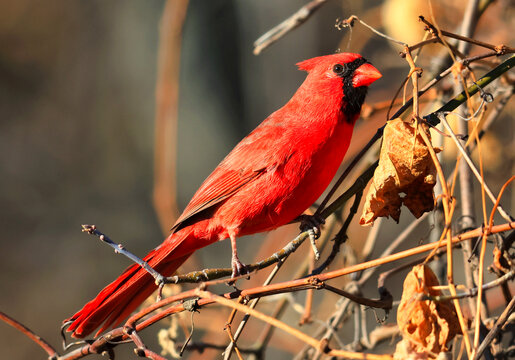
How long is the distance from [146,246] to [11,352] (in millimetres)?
1360

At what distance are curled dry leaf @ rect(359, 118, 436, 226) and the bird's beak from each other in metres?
0.78

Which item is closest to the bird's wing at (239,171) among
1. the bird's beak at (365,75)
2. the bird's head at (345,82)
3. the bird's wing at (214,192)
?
the bird's wing at (214,192)

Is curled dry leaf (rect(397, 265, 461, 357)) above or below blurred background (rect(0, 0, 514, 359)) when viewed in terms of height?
below

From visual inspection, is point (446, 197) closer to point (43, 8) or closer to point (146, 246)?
point (146, 246)

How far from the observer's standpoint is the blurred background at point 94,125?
17.9 feet

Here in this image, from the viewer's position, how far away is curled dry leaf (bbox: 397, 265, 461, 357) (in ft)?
4.12

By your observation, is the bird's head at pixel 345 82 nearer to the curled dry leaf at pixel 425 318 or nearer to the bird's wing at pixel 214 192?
the bird's wing at pixel 214 192

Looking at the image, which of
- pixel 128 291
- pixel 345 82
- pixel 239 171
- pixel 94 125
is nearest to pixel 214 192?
pixel 239 171

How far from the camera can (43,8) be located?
241 inches

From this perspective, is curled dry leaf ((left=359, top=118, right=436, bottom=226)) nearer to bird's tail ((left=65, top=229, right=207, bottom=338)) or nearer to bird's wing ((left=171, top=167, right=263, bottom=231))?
bird's wing ((left=171, top=167, right=263, bottom=231))

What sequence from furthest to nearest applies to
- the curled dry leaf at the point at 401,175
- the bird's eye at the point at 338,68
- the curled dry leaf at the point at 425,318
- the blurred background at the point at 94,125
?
1. the blurred background at the point at 94,125
2. the bird's eye at the point at 338,68
3. the curled dry leaf at the point at 401,175
4. the curled dry leaf at the point at 425,318

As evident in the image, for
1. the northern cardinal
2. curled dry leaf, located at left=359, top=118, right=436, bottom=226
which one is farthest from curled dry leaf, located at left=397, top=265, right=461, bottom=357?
the northern cardinal

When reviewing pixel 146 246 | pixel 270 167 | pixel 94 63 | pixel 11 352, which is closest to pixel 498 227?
pixel 270 167

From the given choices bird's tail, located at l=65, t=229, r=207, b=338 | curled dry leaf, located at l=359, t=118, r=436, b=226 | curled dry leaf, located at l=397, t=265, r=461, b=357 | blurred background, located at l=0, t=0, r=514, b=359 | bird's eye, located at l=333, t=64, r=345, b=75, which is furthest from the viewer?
blurred background, located at l=0, t=0, r=514, b=359
